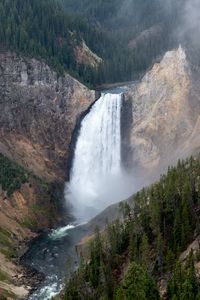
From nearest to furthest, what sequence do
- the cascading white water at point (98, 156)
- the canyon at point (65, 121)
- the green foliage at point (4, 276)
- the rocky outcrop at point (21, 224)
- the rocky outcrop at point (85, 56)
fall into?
the green foliage at point (4, 276), the rocky outcrop at point (21, 224), the canyon at point (65, 121), the cascading white water at point (98, 156), the rocky outcrop at point (85, 56)

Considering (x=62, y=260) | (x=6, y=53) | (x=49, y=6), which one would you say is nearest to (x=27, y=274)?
(x=62, y=260)

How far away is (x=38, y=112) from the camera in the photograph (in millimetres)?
136625

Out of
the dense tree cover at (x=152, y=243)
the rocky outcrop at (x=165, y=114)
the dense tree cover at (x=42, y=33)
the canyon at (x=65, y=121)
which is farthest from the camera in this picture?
the dense tree cover at (x=42, y=33)

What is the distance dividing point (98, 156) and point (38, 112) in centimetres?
1645

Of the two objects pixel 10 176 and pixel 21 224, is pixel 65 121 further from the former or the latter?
pixel 21 224

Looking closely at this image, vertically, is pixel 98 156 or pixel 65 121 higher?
pixel 65 121

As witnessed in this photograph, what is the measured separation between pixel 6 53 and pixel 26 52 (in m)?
4.87

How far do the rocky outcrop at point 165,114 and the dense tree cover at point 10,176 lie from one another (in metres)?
24.8

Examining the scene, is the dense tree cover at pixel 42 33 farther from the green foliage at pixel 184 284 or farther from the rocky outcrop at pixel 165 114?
the green foliage at pixel 184 284

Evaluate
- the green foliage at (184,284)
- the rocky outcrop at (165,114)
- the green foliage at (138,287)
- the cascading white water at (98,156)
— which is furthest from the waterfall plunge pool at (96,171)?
the green foliage at (138,287)

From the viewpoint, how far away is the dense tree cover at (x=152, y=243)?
77.0m

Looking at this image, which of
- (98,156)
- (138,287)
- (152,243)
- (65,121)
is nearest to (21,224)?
(98,156)

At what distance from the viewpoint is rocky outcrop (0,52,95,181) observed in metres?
132

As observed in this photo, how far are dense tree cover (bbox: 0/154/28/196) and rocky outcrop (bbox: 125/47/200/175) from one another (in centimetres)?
2477
